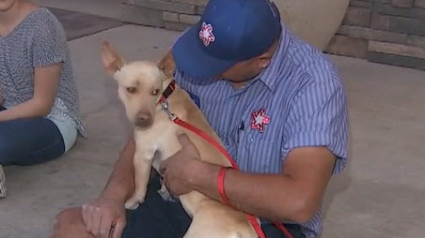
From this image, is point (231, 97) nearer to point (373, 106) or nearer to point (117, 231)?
point (117, 231)

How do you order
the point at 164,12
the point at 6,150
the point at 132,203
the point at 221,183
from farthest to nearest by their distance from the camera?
the point at 164,12, the point at 6,150, the point at 132,203, the point at 221,183

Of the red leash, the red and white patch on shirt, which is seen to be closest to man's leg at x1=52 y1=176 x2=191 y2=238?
the red leash

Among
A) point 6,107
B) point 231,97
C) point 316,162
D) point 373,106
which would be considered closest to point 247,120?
point 231,97

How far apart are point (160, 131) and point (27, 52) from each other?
5.22ft

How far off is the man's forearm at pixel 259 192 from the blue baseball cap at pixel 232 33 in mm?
303

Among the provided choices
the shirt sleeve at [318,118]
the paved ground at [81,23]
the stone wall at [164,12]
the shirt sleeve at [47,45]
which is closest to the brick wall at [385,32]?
the stone wall at [164,12]

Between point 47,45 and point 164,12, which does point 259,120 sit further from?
point 164,12

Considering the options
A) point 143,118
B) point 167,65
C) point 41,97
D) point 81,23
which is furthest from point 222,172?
point 81,23

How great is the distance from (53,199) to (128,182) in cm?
139

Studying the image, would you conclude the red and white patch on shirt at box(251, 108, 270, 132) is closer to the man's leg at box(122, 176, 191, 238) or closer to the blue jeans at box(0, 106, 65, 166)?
the man's leg at box(122, 176, 191, 238)

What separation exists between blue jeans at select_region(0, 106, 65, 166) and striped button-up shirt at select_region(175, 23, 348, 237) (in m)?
1.73

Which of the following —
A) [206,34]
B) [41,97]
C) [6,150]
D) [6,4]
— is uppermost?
[206,34]

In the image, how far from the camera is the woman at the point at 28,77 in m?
4.38

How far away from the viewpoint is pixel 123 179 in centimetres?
314
